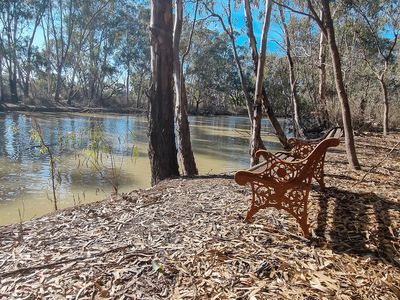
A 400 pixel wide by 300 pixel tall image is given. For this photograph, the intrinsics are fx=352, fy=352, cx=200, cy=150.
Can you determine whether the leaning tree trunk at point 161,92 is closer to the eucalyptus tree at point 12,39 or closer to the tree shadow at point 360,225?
the tree shadow at point 360,225

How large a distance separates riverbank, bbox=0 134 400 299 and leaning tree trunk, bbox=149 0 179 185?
1.66 meters

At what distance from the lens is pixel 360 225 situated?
309 centimetres

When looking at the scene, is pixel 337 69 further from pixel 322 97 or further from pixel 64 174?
pixel 322 97

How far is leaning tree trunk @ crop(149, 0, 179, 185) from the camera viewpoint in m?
5.45

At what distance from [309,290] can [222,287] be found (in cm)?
52

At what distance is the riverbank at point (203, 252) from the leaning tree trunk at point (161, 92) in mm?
1663

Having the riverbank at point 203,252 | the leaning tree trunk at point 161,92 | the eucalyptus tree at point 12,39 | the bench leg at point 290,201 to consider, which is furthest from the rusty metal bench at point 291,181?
the eucalyptus tree at point 12,39

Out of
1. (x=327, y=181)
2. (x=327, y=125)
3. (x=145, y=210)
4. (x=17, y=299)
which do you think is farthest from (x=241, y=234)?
(x=327, y=125)

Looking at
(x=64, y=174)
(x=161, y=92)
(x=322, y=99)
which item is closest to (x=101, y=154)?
(x=161, y=92)

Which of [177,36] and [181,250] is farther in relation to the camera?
[177,36]

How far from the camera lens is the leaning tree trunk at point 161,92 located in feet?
17.9

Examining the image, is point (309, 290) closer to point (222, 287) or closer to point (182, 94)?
point (222, 287)

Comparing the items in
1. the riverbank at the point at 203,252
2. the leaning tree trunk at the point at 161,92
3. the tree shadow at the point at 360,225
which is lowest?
the riverbank at the point at 203,252

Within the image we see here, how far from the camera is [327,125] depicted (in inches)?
580
